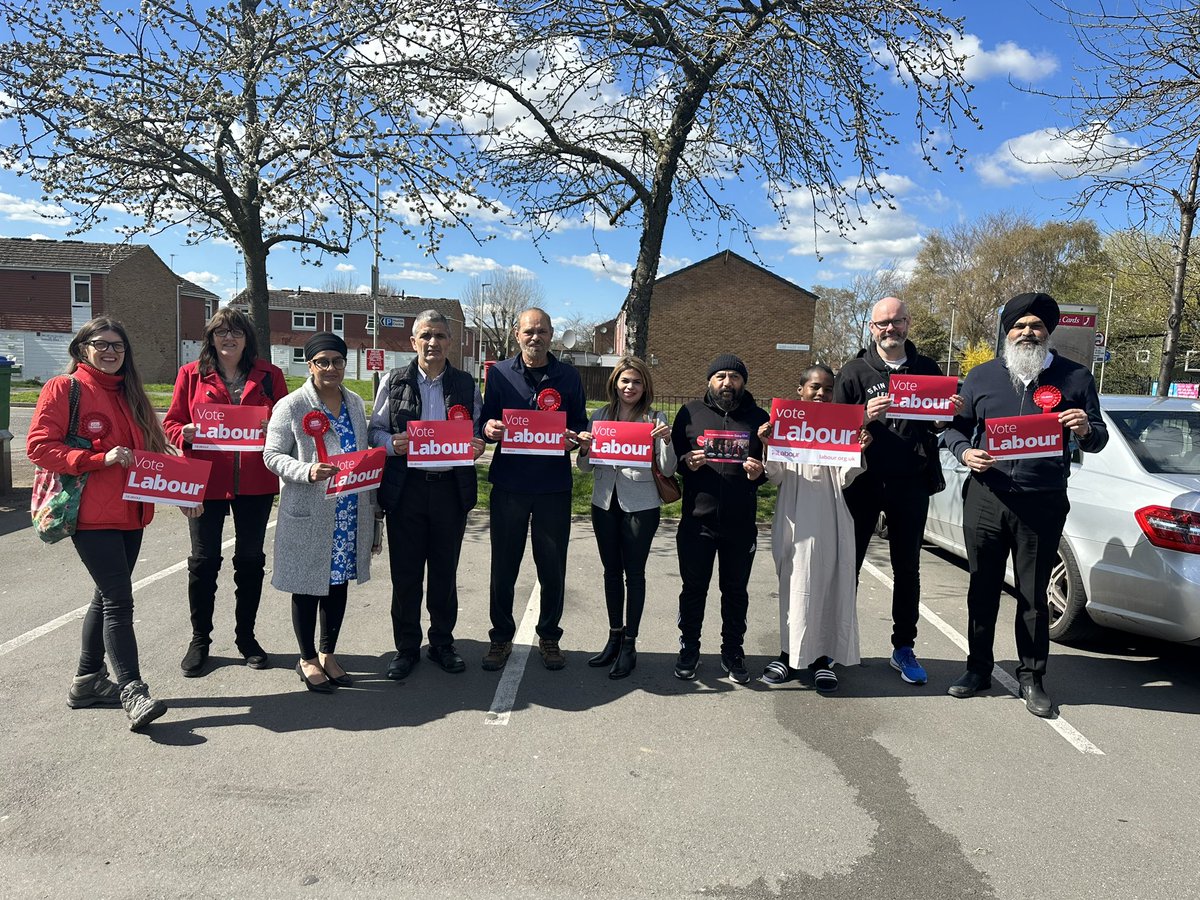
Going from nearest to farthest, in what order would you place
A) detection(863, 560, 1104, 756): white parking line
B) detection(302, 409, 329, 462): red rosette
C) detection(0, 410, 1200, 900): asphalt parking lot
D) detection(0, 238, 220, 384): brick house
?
1. detection(0, 410, 1200, 900): asphalt parking lot
2. detection(863, 560, 1104, 756): white parking line
3. detection(302, 409, 329, 462): red rosette
4. detection(0, 238, 220, 384): brick house

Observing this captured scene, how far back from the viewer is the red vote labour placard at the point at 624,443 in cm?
448

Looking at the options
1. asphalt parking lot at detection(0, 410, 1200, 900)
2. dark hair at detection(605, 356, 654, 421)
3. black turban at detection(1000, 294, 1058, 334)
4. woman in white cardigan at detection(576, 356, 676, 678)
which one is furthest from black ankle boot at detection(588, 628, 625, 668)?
black turban at detection(1000, 294, 1058, 334)

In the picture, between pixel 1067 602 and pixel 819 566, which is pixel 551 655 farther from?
pixel 1067 602

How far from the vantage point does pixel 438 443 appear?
4289 mm

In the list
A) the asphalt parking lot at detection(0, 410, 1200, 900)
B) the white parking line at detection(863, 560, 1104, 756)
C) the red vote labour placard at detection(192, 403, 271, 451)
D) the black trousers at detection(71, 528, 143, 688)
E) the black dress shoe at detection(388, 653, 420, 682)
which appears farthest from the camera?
the black dress shoe at detection(388, 653, 420, 682)

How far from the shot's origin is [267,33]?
8.75 meters

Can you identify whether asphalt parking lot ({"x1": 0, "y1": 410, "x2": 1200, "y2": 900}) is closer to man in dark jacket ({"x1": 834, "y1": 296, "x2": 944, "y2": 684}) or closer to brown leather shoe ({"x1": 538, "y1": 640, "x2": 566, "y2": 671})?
brown leather shoe ({"x1": 538, "y1": 640, "x2": 566, "y2": 671})

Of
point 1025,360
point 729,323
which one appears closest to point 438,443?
point 1025,360

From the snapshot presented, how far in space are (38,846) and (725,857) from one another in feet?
8.59

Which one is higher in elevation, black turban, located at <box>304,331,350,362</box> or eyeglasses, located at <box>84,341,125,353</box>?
black turban, located at <box>304,331,350,362</box>

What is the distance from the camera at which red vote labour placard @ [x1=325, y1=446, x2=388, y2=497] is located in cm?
401

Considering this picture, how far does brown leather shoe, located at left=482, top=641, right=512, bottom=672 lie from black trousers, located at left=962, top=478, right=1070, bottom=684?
2.87 meters

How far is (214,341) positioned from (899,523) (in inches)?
173

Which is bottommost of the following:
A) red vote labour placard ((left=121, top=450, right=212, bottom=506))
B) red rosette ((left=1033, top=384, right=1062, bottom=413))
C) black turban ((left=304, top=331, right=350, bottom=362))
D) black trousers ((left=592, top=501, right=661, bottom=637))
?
black trousers ((left=592, top=501, right=661, bottom=637))
